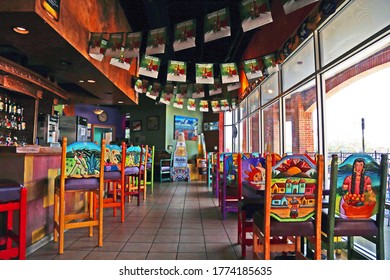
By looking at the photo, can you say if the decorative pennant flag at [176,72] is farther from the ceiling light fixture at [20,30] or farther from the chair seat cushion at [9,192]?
the chair seat cushion at [9,192]

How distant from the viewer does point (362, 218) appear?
6.32 feet

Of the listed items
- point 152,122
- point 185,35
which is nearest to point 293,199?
point 185,35

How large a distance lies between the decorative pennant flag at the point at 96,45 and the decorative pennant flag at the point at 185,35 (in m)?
1.36

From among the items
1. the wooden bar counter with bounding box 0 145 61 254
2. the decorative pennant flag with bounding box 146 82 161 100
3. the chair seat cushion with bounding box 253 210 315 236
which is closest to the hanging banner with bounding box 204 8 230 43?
the wooden bar counter with bounding box 0 145 61 254

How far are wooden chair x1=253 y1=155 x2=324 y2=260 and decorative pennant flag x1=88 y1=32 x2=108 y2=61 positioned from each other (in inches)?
150

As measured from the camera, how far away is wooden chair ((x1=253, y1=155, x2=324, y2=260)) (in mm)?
1886

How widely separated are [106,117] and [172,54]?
4.94 metres

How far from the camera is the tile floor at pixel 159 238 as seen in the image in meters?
2.66

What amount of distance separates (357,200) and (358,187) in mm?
109

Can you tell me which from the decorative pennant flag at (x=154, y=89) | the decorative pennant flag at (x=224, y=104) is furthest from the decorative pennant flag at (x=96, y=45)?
the decorative pennant flag at (x=224, y=104)

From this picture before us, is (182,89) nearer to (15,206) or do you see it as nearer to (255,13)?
(255,13)

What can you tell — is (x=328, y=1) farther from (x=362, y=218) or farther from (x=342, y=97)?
(x=362, y=218)

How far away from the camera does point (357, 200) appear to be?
6.21ft

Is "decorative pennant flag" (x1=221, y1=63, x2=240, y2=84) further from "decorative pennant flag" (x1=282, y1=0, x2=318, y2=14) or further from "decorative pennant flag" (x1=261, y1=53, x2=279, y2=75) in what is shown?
"decorative pennant flag" (x1=282, y1=0, x2=318, y2=14)
